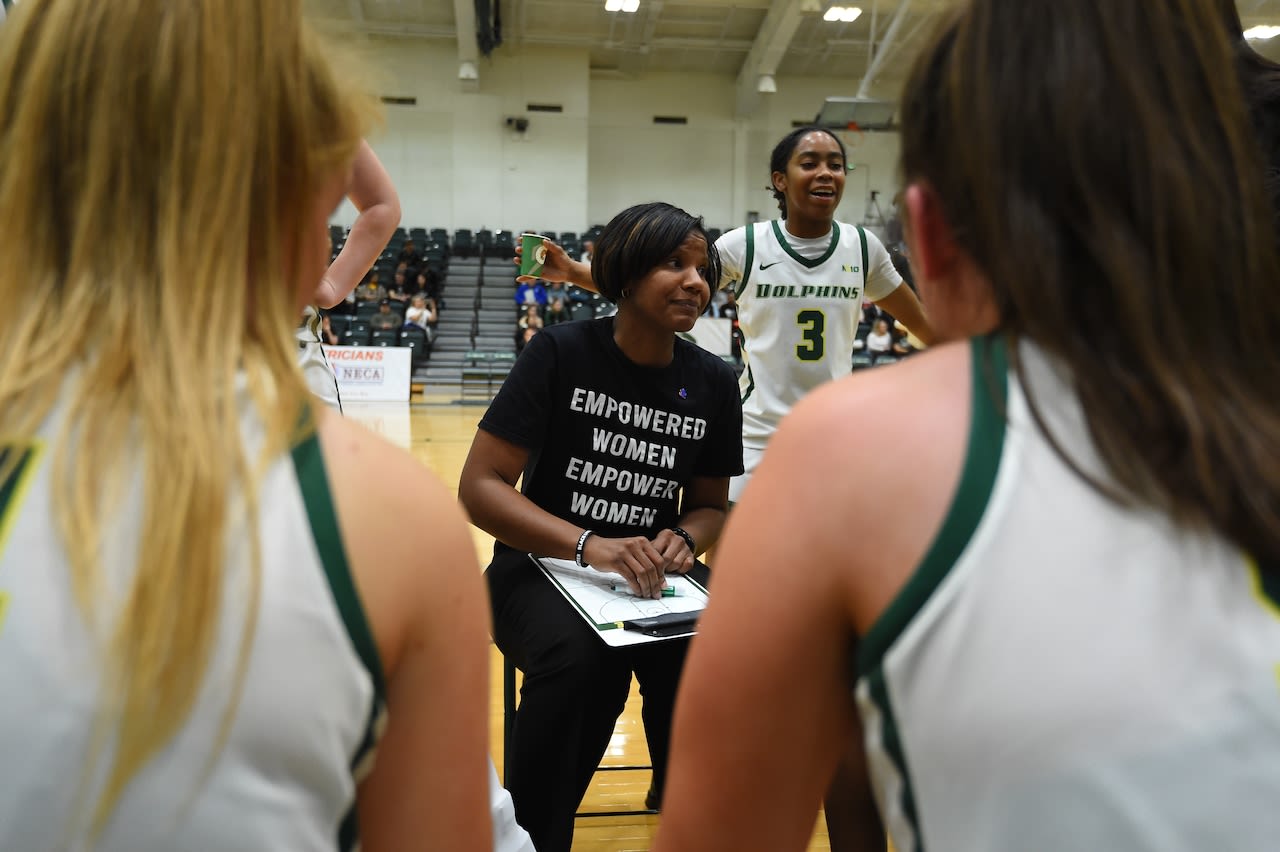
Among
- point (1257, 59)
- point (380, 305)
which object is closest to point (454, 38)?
point (380, 305)

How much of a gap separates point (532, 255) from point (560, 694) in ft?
4.39

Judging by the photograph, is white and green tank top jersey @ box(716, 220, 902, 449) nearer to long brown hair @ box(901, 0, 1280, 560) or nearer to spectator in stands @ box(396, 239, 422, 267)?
long brown hair @ box(901, 0, 1280, 560)

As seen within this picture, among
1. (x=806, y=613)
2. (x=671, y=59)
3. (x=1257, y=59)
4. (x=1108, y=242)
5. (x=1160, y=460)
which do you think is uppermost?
(x=671, y=59)

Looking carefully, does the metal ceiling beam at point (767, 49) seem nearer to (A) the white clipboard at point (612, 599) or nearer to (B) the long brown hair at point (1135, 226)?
(A) the white clipboard at point (612, 599)

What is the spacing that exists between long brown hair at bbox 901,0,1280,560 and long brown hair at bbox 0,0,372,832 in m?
0.54

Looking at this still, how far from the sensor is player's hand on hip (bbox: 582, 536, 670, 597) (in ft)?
6.16

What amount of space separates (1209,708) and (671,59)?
1859 cm

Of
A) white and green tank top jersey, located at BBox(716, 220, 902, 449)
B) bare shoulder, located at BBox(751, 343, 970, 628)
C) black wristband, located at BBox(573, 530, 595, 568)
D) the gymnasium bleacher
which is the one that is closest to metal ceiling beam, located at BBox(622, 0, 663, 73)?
the gymnasium bleacher

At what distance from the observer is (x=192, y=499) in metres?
0.57

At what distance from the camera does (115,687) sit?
55cm

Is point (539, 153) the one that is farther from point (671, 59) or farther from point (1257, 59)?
point (1257, 59)

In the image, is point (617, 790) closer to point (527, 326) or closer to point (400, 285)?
point (527, 326)

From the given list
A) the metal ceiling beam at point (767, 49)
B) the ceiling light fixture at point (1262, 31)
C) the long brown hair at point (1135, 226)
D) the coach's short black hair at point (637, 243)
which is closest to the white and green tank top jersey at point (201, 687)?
the long brown hair at point (1135, 226)

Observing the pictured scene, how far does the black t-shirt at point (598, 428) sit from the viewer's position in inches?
79.4
